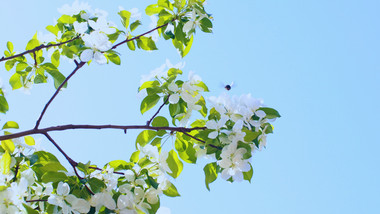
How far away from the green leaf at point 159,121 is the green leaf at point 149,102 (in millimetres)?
69

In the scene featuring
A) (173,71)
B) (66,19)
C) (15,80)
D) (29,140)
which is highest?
(66,19)

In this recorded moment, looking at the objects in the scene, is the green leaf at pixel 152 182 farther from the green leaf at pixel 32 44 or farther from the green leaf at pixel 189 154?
the green leaf at pixel 32 44

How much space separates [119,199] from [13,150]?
0.42 meters

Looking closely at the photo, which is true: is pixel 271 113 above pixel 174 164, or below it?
above

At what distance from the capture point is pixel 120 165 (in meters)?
1.43

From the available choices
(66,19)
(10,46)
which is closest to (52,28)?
(66,19)

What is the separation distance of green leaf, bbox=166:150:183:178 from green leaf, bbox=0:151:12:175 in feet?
1.64

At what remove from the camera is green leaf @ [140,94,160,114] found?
1599mm

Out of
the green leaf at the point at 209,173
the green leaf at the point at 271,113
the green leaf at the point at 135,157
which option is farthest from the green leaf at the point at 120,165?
the green leaf at the point at 271,113

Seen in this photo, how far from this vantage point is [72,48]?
5.64 feet

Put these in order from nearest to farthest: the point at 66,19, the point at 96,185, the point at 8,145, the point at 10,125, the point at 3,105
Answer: the point at 96,185 → the point at 8,145 → the point at 10,125 → the point at 3,105 → the point at 66,19

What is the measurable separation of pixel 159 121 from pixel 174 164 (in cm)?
16

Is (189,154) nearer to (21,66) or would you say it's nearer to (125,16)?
(125,16)

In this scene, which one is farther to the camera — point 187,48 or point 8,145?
point 187,48
